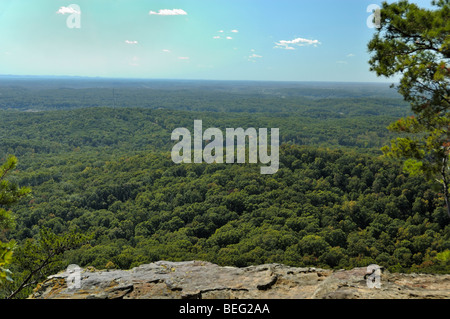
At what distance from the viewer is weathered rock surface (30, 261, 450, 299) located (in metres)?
9.15

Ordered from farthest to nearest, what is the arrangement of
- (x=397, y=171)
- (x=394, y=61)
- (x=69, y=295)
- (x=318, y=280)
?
(x=397, y=171)
(x=318, y=280)
(x=69, y=295)
(x=394, y=61)

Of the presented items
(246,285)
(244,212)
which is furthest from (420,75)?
(244,212)

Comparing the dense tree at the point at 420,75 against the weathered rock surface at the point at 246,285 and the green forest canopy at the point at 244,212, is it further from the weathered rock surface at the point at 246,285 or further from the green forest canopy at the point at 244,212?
the green forest canopy at the point at 244,212

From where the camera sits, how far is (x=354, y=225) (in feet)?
169

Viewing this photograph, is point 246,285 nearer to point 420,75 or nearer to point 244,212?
point 420,75

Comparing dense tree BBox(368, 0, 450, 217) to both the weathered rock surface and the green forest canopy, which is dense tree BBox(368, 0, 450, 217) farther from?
the green forest canopy

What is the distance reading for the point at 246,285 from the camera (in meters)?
11.1

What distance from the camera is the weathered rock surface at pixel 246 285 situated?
915 cm

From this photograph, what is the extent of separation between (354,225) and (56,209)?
55871 mm

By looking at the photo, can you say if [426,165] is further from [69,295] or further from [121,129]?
[121,129]

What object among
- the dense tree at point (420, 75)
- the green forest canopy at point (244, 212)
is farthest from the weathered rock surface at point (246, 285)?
the green forest canopy at point (244, 212)

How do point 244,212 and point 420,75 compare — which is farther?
point 244,212

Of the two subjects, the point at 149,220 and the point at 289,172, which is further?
the point at 289,172
